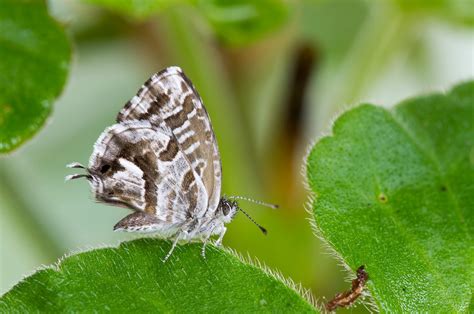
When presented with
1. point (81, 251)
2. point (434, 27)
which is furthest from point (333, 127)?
point (434, 27)

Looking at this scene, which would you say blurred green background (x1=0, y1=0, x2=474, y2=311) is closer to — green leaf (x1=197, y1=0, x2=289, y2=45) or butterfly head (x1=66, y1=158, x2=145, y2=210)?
green leaf (x1=197, y1=0, x2=289, y2=45)

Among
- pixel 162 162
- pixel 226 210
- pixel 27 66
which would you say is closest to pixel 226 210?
pixel 226 210

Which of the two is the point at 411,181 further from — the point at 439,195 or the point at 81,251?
the point at 81,251

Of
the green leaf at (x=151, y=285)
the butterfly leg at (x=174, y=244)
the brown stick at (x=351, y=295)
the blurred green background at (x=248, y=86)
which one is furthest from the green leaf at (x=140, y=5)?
the brown stick at (x=351, y=295)

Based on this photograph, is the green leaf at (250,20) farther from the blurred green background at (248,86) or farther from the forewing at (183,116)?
the forewing at (183,116)

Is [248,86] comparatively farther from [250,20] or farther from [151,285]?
[151,285]

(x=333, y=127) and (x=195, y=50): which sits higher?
(x=195, y=50)
